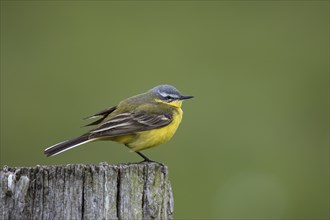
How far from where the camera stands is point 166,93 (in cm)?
950

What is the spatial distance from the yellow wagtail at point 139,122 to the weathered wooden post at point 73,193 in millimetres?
2141

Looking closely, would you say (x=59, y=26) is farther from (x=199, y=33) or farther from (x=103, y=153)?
(x=103, y=153)

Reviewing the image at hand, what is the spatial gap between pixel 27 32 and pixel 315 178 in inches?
327

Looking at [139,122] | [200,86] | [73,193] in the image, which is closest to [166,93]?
[139,122]

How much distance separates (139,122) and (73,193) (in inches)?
129

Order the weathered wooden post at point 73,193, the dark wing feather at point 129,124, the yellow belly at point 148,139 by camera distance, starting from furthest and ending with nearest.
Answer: the yellow belly at point 148,139 → the dark wing feather at point 129,124 → the weathered wooden post at point 73,193

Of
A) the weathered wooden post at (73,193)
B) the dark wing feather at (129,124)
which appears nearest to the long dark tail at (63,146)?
the dark wing feather at (129,124)

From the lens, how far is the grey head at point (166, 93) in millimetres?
9433

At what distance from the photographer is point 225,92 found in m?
15.0

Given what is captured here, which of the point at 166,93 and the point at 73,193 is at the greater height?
the point at 166,93

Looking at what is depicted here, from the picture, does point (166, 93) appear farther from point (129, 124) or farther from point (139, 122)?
point (129, 124)

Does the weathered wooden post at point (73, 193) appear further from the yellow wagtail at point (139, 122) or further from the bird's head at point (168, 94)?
the bird's head at point (168, 94)

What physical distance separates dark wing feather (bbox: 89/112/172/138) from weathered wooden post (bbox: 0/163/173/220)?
2.37m

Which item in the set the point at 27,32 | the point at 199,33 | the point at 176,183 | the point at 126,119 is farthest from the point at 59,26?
the point at 126,119
